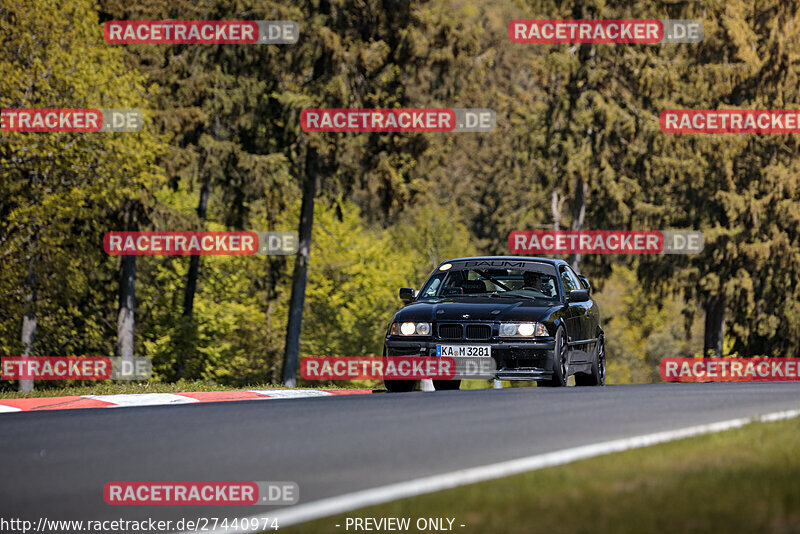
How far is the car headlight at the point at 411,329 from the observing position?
14.9 m

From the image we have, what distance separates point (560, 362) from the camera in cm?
1499

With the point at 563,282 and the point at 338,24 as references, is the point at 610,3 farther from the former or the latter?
the point at 563,282

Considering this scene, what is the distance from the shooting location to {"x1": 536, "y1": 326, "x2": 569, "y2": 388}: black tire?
14852mm

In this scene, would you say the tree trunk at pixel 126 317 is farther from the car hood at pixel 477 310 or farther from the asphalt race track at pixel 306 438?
the asphalt race track at pixel 306 438

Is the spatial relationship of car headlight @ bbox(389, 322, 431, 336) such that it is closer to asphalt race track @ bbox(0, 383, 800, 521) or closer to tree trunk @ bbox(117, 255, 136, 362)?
asphalt race track @ bbox(0, 383, 800, 521)

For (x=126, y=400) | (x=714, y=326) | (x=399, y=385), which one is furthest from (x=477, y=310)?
(x=714, y=326)

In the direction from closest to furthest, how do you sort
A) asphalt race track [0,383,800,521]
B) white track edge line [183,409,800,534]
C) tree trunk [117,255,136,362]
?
white track edge line [183,409,800,534], asphalt race track [0,383,800,521], tree trunk [117,255,136,362]

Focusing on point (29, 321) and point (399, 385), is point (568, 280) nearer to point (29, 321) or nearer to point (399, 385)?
point (399, 385)

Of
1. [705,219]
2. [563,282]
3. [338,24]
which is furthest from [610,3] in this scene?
[563,282]

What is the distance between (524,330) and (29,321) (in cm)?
2367

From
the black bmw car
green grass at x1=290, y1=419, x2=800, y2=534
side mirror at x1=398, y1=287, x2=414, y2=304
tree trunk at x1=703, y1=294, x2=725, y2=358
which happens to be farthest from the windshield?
tree trunk at x1=703, y1=294, x2=725, y2=358

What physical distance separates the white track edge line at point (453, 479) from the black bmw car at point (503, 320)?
533 centimetres

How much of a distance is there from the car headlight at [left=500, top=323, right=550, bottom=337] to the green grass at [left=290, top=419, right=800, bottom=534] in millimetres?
6374

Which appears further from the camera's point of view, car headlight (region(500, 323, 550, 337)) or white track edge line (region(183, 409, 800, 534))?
car headlight (region(500, 323, 550, 337))
